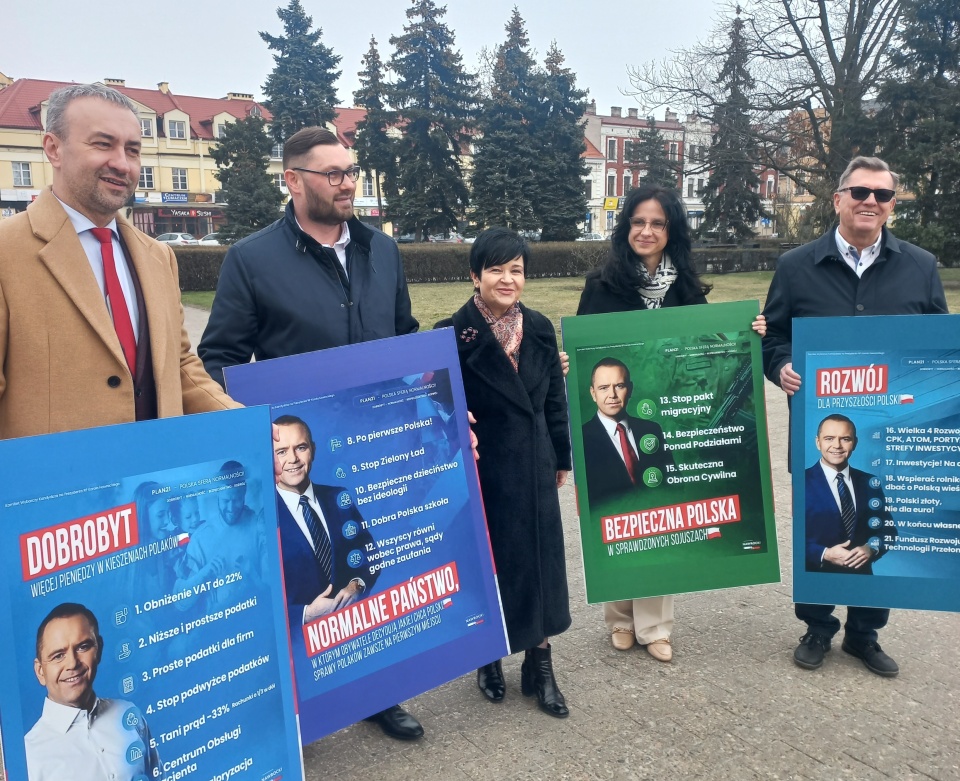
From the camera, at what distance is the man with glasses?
131 inches

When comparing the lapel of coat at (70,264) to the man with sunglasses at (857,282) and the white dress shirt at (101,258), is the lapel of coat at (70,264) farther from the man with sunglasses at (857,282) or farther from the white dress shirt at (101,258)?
the man with sunglasses at (857,282)

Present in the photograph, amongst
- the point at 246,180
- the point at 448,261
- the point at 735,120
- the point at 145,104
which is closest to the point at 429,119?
the point at 246,180

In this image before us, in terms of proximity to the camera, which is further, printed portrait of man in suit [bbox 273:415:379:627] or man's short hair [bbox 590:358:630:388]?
man's short hair [bbox 590:358:630:388]

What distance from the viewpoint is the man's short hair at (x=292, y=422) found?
Answer: 2.81m

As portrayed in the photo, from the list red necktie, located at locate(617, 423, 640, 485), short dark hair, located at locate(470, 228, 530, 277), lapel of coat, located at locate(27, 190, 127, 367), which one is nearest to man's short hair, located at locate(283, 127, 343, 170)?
short dark hair, located at locate(470, 228, 530, 277)

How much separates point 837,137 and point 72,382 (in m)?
31.9

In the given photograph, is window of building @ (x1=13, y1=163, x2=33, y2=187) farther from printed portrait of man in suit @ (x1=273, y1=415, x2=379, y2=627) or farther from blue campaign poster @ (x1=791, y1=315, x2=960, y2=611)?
blue campaign poster @ (x1=791, y1=315, x2=960, y2=611)

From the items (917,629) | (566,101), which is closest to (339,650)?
(917,629)

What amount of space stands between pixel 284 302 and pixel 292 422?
0.71 m

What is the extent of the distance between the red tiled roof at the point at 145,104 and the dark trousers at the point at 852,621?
2205 inches

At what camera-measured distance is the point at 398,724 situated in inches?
129

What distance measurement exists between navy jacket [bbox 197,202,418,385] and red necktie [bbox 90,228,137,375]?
1.91ft

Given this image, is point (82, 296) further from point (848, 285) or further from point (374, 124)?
point (374, 124)

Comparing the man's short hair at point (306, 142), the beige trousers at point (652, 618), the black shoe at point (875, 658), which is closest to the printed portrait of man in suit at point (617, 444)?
the beige trousers at point (652, 618)
